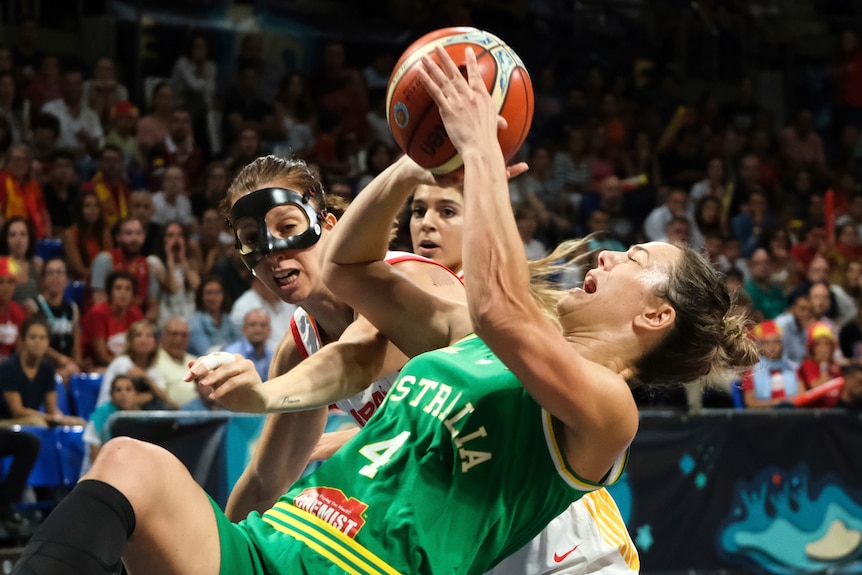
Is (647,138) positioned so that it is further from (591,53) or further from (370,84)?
(370,84)

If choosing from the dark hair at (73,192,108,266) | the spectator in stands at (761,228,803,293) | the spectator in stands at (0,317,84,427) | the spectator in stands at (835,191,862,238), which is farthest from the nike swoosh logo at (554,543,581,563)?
the spectator in stands at (835,191,862,238)

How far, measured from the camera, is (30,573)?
2.21 metres

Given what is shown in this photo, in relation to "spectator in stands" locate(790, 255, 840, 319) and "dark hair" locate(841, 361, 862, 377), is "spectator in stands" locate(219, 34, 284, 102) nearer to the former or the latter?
"spectator in stands" locate(790, 255, 840, 319)

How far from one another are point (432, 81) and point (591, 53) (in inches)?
437

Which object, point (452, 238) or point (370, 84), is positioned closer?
point (452, 238)

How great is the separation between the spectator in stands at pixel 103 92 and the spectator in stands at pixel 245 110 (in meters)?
0.90

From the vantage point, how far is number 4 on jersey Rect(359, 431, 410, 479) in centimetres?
275

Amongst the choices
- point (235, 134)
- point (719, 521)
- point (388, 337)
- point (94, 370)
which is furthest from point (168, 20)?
point (388, 337)

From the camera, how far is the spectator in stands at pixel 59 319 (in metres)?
7.40

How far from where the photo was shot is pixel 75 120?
31.4 feet

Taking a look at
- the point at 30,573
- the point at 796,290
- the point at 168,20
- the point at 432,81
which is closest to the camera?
the point at 30,573

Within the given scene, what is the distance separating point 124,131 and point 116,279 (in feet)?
7.58

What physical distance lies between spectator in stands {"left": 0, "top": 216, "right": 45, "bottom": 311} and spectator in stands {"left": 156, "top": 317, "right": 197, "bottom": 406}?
95 centimetres

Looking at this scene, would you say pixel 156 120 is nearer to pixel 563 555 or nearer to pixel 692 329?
pixel 563 555
